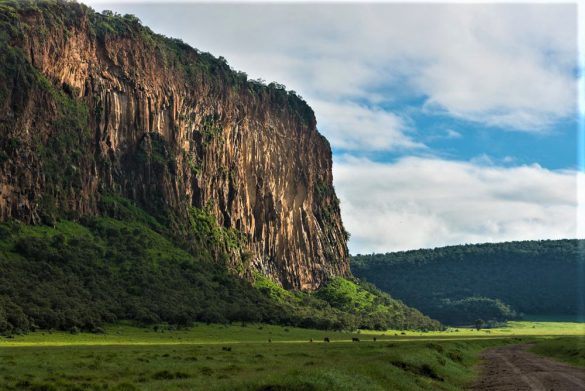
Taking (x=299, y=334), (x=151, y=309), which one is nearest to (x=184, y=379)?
(x=151, y=309)

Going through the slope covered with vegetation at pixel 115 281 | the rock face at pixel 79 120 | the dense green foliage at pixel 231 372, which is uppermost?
the rock face at pixel 79 120

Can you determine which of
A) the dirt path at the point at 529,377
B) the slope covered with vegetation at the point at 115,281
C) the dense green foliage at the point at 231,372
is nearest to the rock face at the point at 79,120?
the slope covered with vegetation at the point at 115,281

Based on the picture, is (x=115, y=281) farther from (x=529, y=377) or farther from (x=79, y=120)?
(x=529, y=377)

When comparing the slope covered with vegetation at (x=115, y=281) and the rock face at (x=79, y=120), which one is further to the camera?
the rock face at (x=79, y=120)

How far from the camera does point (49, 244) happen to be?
456 ft

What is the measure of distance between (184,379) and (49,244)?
101 metres

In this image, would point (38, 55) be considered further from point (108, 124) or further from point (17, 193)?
point (17, 193)

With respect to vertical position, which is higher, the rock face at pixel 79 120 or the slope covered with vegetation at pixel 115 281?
the rock face at pixel 79 120

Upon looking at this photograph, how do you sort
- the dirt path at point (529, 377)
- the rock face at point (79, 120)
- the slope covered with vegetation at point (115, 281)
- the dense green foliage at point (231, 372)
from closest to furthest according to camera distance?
the dense green foliage at point (231, 372), the dirt path at point (529, 377), the slope covered with vegetation at point (115, 281), the rock face at point (79, 120)

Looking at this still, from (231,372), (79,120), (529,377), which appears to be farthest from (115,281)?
(529,377)

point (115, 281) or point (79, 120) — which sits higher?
point (79, 120)

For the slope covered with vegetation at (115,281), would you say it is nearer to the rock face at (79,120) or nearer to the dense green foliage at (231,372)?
the rock face at (79,120)

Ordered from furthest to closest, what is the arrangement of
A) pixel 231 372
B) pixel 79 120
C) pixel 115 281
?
pixel 79 120 < pixel 115 281 < pixel 231 372

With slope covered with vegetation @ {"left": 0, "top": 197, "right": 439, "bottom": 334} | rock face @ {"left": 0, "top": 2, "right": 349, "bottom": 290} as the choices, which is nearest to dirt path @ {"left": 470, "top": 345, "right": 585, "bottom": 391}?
slope covered with vegetation @ {"left": 0, "top": 197, "right": 439, "bottom": 334}
